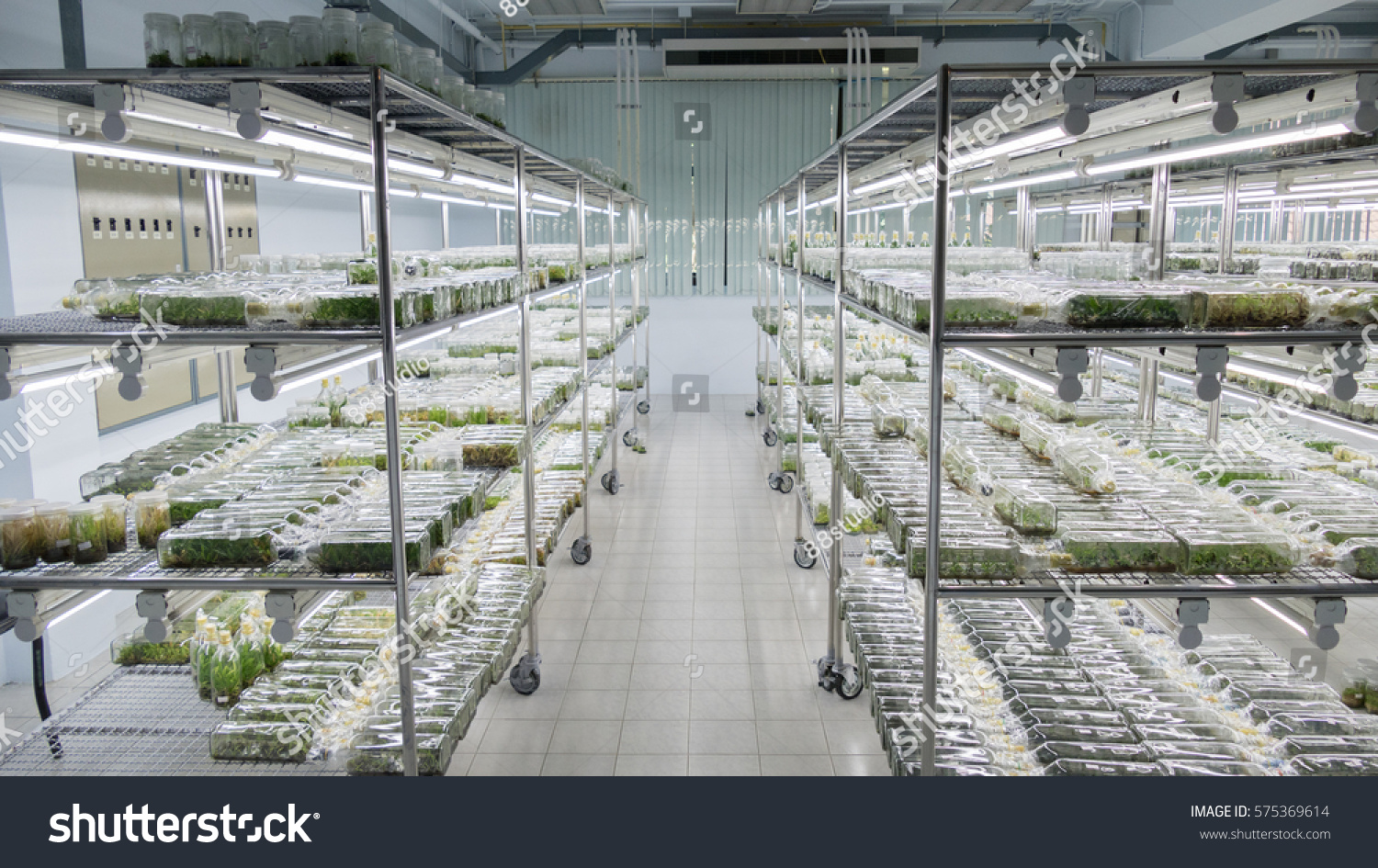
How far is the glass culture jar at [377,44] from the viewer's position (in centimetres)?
269

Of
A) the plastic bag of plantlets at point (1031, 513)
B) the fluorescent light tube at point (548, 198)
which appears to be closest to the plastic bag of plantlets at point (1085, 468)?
the plastic bag of plantlets at point (1031, 513)

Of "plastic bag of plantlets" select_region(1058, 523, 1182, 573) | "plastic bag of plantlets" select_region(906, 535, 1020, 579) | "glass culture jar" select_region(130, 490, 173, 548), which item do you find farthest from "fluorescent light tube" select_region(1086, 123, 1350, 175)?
"glass culture jar" select_region(130, 490, 173, 548)

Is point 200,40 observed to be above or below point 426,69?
below

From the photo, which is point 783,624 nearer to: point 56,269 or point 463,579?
point 463,579

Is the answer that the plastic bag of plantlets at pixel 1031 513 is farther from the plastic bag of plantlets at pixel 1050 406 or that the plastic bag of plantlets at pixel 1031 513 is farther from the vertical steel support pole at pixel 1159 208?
the vertical steel support pole at pixel 1159 208

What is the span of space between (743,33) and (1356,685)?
28.4 feet

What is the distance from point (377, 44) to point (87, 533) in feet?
5.84

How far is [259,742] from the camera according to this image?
261cm

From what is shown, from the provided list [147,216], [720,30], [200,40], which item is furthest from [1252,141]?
[720,30]

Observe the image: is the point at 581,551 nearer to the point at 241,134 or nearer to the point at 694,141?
the point at 241,134

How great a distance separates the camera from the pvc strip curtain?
11555 mm

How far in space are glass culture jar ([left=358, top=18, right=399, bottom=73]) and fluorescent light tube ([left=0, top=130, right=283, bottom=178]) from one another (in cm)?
79

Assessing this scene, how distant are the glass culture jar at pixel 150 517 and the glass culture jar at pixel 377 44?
5.15 ft
